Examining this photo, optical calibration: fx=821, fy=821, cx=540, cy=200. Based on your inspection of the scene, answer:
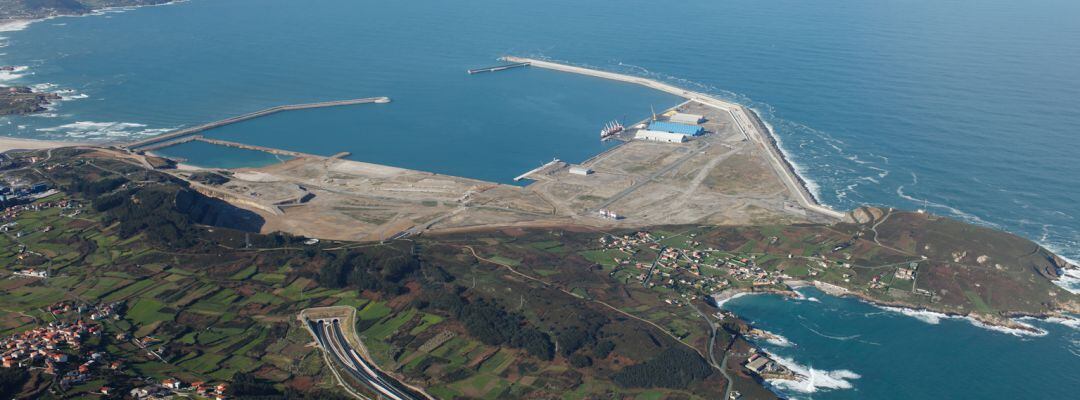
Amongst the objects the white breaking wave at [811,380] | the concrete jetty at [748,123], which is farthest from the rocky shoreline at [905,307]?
the concrete jetty at [748,123]

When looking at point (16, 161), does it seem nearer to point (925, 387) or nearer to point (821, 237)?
point (821, 237)

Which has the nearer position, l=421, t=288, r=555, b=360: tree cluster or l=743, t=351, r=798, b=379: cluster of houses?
l=743, t=351, r=798, b=379: cluster of houses

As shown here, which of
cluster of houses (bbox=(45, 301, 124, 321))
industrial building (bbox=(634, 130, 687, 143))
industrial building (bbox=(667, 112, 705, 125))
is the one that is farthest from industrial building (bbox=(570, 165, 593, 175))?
cluster of houses (bbox=(45, 301, 124, 321))

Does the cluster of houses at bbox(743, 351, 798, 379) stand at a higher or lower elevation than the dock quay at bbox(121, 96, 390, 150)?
higher

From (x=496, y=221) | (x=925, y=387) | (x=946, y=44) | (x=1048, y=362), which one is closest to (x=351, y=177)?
(x=496, y=221)

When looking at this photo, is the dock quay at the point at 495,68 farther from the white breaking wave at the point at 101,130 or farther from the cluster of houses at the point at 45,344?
the cluster of houses at the point at 45,344

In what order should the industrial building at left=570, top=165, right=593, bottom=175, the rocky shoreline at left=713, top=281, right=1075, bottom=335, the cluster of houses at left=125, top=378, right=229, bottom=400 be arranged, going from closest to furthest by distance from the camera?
the cluster of houses at left=125, top=378, right=229, bottom=400 < the rocky shoreline at left=713, top=281, right=1075, bottom=335 < the industrial building at left=570, top=165, right=593, bottom=175

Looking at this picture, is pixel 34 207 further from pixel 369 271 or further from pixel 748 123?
pixel 748 123

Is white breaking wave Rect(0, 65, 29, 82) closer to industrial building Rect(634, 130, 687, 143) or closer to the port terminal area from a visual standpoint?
the port terminal area
